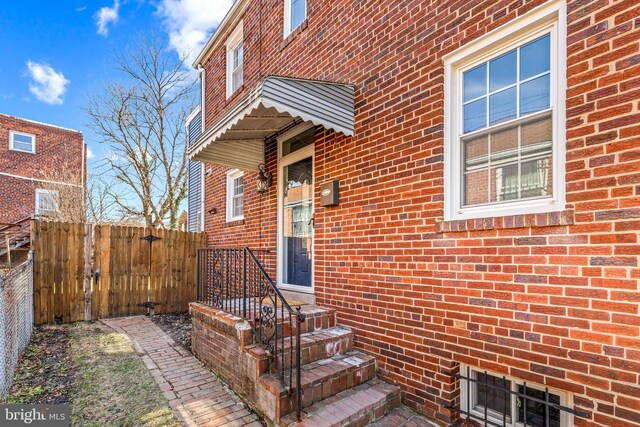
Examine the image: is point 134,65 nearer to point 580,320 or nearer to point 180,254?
point 180,254

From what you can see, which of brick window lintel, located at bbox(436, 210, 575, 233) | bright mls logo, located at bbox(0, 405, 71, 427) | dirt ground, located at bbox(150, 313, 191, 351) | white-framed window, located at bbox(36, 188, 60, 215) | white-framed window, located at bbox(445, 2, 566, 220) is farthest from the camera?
white-framed window, located at bbox(36, 188, 60, 215)

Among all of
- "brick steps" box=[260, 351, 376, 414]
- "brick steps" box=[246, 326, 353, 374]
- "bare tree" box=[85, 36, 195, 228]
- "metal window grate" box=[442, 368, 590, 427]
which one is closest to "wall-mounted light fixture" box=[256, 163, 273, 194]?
"brick steps" box=[246, 326, 353, 374]

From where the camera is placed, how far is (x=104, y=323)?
21.1ft

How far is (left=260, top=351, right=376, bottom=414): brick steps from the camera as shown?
2.79 metres

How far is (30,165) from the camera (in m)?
15.9

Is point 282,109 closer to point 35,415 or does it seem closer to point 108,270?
point 35,415

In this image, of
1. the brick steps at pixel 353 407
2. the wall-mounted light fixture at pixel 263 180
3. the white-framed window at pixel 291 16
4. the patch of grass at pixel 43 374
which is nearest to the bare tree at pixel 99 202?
the patch of grass at pixel 43 374

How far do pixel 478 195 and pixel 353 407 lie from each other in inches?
86.1

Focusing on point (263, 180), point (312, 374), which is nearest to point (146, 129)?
point (263, 180)

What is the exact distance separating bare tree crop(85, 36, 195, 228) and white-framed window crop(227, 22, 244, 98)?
6186 millimetres

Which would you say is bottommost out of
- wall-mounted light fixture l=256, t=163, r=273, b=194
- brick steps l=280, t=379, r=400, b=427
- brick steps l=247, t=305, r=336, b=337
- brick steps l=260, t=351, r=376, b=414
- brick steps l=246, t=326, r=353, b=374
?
brick steps l=280, t=379, r=400, b=427

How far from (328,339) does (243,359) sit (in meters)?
0.91

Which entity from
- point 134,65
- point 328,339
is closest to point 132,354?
point 328,339

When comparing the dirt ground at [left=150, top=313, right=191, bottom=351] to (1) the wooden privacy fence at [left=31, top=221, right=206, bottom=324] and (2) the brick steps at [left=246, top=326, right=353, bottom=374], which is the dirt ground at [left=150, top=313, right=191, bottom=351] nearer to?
(1) the wooden privacy fence at [left=31, top=221, right=206, bottom=324]
